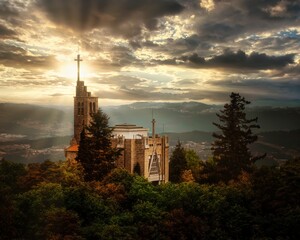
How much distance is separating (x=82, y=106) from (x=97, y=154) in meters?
28.3

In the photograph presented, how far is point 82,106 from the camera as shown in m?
71.5

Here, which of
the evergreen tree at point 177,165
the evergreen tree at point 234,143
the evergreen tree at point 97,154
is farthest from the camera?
the evergreen tree at point 177,165

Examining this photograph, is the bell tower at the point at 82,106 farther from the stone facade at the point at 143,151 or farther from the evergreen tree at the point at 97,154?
the evergreen tree at the point at 97,154

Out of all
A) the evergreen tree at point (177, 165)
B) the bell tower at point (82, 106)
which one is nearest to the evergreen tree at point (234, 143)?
the evergreen tree at point (177, 165)

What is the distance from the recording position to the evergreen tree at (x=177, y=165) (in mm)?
64550

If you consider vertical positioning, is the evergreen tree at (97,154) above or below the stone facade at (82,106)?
below

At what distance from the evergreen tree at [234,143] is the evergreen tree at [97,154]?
572 inches

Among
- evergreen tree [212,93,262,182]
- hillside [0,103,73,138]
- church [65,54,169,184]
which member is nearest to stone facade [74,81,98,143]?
church [65,54,169,184]

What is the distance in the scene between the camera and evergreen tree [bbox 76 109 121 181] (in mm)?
44031

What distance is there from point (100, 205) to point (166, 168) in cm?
2608

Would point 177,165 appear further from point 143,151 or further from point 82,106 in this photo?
point 82,106

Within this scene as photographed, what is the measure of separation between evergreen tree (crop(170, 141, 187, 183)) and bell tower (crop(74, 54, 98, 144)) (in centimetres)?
1686

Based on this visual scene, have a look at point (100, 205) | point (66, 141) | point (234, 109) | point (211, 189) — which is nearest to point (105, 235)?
point (100, 205)

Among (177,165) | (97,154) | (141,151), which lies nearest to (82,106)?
(177,165)
